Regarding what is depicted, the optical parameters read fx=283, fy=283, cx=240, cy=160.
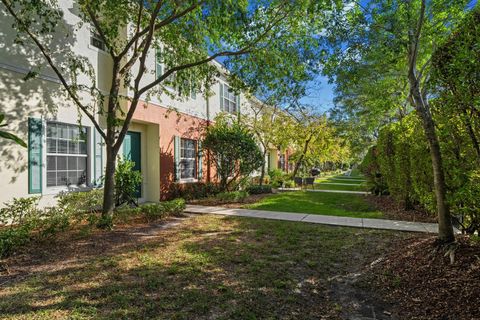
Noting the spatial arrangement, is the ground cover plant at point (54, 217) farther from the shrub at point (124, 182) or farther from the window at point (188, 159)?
the window at point (188, 159)

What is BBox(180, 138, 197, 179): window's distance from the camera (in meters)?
13.4

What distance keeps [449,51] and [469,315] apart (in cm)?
352

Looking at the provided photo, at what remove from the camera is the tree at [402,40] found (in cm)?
482

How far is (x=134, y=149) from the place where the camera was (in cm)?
1145

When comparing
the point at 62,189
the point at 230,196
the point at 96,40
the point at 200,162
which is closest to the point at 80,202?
the point at 62,189

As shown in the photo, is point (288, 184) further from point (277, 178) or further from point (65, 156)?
point (65, 156)

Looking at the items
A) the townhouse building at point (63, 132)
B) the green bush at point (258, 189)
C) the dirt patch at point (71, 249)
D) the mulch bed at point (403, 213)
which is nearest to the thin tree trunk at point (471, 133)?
the mulch bed at point (403, 213)

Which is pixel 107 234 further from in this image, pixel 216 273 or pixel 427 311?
pixel 427 311

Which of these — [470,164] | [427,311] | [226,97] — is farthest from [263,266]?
[226,97]

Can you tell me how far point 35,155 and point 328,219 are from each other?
8576mm

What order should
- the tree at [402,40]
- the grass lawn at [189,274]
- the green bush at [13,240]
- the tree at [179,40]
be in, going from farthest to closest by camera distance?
the tree at [179,40] < the green bush at [13,240] < the tree at [402,40] < the grass lawn at [189,274]

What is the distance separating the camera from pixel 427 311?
3.39 metres

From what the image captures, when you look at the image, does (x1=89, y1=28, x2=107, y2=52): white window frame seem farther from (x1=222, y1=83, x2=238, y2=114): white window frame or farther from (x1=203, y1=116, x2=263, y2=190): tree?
(x1=222, y1=83, x2=238, y2=114): white window frame

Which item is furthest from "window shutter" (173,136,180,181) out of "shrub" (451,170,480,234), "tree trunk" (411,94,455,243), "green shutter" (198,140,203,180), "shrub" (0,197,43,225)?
"shrub" (451,170,480,234)
